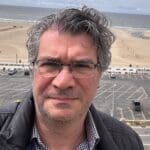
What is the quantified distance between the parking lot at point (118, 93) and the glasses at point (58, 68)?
49.5 ft

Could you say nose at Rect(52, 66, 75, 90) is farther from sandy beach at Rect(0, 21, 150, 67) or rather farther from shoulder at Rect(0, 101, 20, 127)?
sandy beach at Rect(0, 21, 150, 67)

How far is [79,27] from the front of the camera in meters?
3.37

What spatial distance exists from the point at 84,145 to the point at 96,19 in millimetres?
998

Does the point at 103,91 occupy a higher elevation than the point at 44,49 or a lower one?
lower

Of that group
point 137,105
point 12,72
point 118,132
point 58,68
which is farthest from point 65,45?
point 12,72

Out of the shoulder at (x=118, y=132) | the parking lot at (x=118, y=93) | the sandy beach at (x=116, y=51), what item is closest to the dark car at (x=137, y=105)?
the parking lot at (x=118, y=93)

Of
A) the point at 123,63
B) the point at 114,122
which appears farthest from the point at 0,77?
the point at 114,122

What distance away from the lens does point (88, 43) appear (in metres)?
3.40

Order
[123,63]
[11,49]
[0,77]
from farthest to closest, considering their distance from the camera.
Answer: [11,49] → [123,63] → [0,77]

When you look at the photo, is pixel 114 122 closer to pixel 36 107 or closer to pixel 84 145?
pixel 84 145

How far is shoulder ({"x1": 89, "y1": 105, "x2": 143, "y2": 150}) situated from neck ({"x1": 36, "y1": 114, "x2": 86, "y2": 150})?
25cm

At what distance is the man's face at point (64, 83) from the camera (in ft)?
10.6

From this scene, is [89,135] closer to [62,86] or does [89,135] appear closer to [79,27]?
[62,86]

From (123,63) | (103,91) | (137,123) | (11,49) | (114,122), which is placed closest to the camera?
(114,122)
